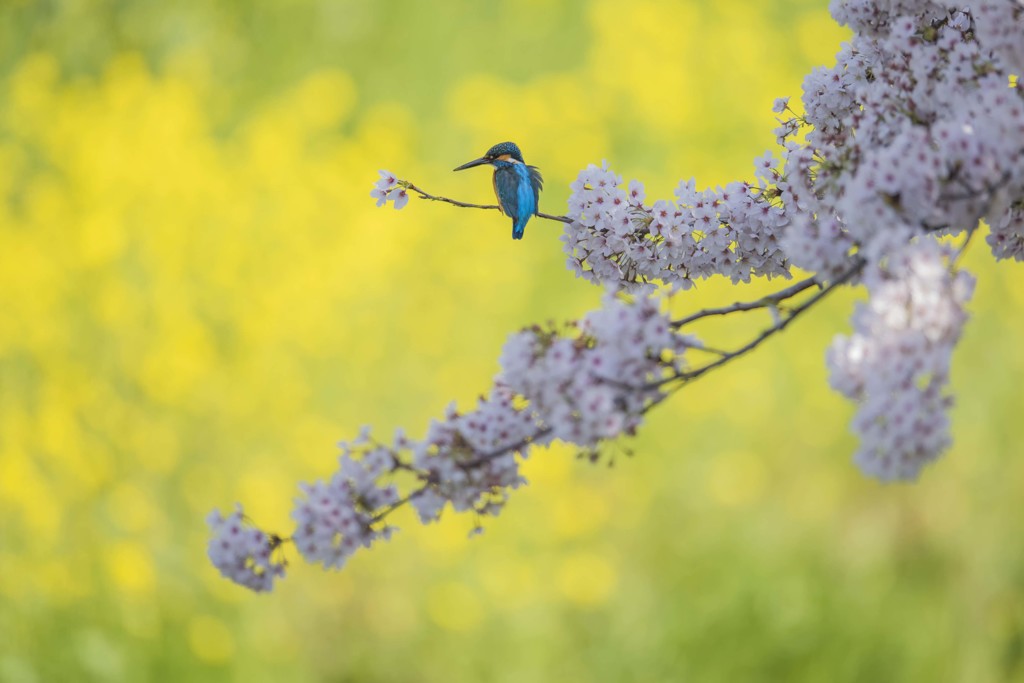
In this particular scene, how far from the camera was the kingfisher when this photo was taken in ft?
9.27

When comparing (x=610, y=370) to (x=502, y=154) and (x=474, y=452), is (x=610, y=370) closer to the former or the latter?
(x=474, y=452)

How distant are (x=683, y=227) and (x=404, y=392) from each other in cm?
395

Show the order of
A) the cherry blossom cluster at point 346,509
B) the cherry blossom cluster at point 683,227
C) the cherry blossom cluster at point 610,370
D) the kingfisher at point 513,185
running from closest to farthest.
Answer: the cherry blossom cluster at point 610,370 < the cherry blossom cluster at point 346,509 < the cherry blossom cluster at point 683,227 < the kingfisher at point 513,185

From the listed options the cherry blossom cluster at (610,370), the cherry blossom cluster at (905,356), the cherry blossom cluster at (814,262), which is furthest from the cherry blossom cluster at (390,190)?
the cherry blossom cluster at (905,356)

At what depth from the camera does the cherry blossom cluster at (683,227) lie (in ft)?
8.72

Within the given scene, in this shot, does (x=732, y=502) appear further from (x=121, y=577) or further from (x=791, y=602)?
(x=121, y=577)

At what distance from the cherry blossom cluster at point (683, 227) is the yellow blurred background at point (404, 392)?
10.7ft

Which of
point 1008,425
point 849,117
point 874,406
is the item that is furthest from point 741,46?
point 874,406

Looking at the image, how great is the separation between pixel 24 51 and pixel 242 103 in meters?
1.46

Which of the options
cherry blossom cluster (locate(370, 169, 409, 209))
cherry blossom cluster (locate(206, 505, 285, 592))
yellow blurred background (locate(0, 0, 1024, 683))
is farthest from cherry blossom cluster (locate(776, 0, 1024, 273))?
yellow blurred background (locate(0, 0, 1024, 683))

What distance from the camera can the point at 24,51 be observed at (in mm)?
7969

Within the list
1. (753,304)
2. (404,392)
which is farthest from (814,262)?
(404,392)

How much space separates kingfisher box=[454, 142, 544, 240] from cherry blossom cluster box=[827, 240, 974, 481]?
106cm

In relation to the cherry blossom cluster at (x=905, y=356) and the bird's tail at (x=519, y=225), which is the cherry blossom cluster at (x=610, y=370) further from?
the bird's tail at (x=519, y=225)
